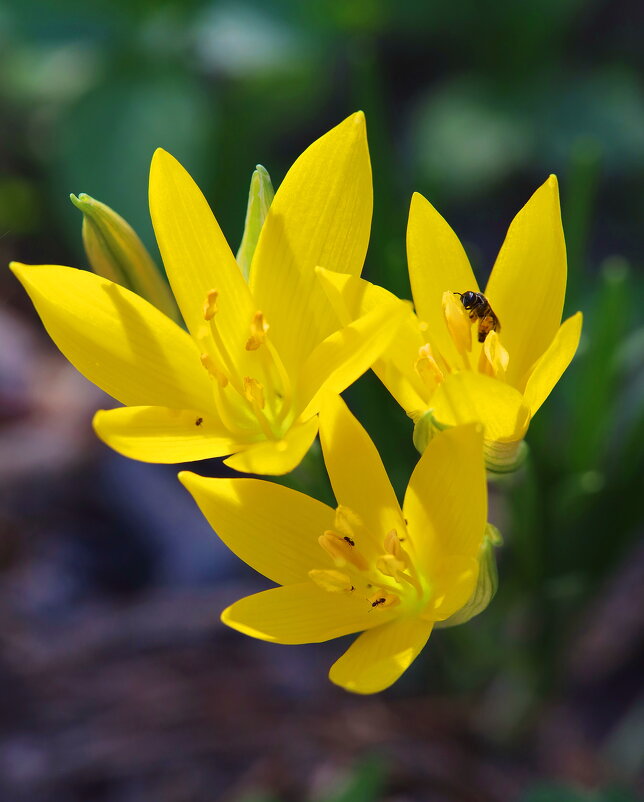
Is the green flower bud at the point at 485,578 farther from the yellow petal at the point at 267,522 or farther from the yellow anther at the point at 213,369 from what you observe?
the yellow anther at the point at 213,369

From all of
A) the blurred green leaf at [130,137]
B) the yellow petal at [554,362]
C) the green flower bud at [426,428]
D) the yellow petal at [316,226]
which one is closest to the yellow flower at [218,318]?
the yellow petal at [316,226]

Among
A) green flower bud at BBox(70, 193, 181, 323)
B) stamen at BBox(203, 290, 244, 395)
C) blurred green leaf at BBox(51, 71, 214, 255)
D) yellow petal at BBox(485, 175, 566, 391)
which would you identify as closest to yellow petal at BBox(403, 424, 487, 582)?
yellow petal at BBox(485, 175, 566, 391)

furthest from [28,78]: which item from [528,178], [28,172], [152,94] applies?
[528,178]

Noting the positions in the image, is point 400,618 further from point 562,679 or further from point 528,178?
point 528,178

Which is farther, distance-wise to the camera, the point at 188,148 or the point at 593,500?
the point at 188,148

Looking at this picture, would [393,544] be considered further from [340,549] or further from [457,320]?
[457,320]

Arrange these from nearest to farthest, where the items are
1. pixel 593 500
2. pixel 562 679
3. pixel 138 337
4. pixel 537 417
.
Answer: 1. pixel 138 337
2. pixel 537 417
3. pixel 593 500
4. pixel 562 679

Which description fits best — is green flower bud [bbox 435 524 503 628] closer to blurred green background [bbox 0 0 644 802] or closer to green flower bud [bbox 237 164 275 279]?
blurred green background [bbox 0 0 644 802]

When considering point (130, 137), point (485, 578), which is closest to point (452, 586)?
point (485, 578)

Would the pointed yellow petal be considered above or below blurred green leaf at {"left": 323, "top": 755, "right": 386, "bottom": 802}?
above
